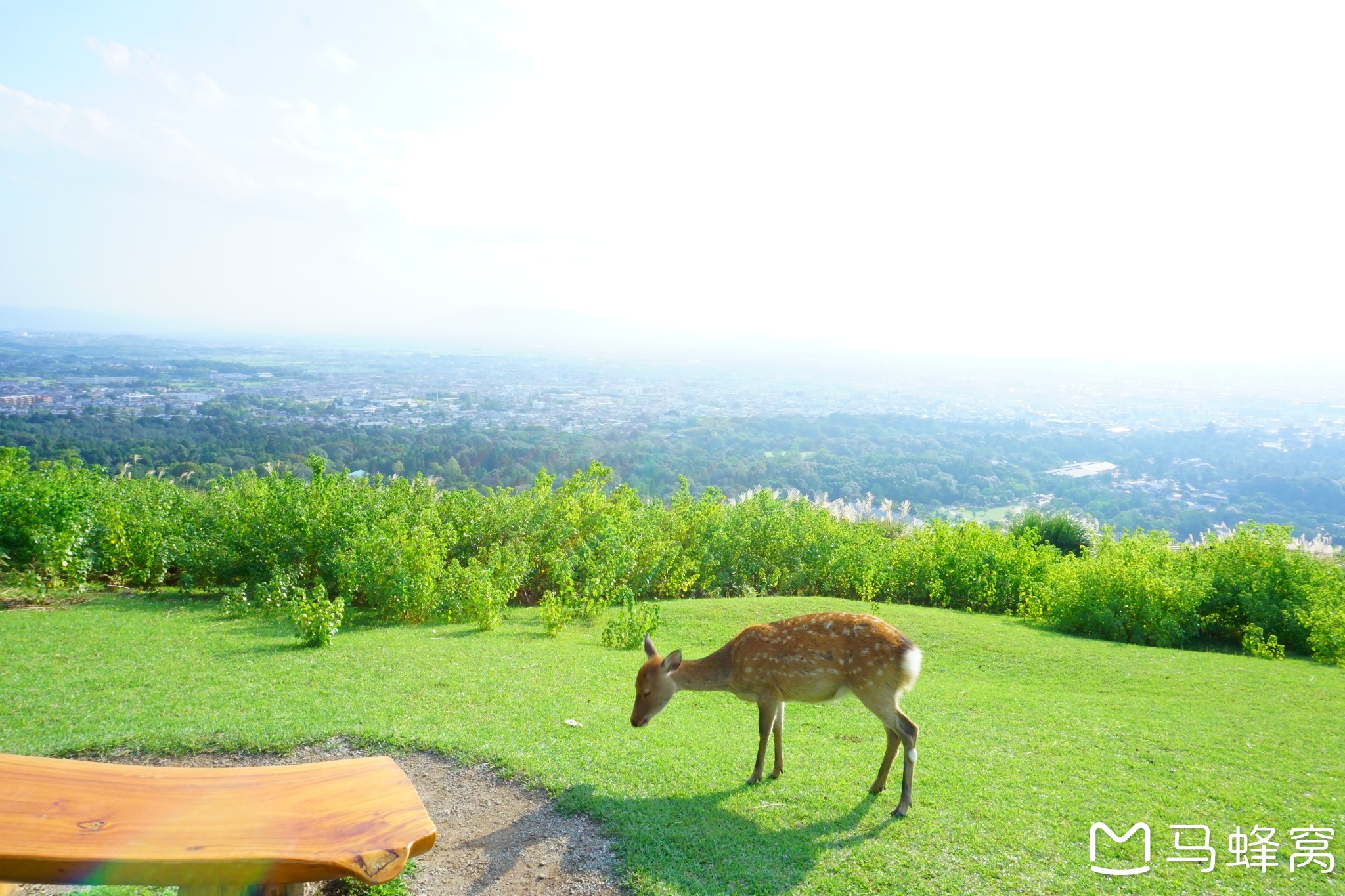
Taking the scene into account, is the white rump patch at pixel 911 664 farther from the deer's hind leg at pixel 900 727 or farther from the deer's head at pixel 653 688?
the deer's head at pixel 653 688

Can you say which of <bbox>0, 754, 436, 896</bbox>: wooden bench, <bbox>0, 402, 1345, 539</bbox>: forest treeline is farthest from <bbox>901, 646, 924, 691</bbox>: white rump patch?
<bbox>0, 402, 1345, 539</bbox>: forest treeline

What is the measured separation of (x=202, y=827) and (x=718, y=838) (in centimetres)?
330

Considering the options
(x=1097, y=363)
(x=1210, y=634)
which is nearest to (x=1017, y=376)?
(x=1097, y=363)

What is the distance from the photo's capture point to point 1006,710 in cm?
836

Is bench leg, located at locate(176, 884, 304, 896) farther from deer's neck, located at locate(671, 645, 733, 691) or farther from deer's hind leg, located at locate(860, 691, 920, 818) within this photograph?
deer's hind leg, located at locate(860, 691, 920, 818)

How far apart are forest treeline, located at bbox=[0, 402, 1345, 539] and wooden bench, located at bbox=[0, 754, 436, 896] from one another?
63.1 feet

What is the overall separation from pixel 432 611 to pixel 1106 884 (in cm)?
987

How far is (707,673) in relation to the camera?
6176mm

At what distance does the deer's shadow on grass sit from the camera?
4770mm

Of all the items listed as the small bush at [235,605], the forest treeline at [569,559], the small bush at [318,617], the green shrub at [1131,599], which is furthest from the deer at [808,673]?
the green shrub at [1131,599]

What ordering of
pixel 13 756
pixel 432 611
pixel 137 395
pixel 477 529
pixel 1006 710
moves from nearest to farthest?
pixel 13 756
pixel 1006 710
pixel 432 611
pixel 477 529
pixel 137 395

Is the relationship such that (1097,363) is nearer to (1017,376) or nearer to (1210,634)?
(1017,376)

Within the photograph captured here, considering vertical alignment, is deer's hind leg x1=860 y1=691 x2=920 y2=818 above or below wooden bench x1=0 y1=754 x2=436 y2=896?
below
